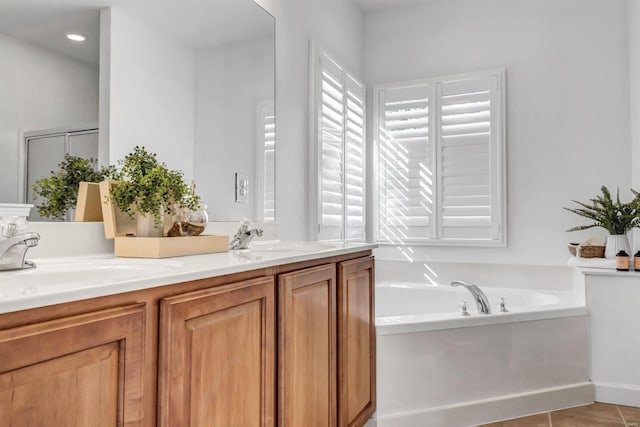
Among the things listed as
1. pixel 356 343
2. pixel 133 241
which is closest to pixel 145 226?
pixel 133 241

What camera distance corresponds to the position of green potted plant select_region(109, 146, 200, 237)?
1.37 meters

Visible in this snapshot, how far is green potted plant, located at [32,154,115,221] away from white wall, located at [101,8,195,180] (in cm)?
9

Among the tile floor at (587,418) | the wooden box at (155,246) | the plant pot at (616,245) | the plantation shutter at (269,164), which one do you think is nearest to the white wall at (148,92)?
the wooden box at (155,246)

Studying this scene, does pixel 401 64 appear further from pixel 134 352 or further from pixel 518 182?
pixel 134 352

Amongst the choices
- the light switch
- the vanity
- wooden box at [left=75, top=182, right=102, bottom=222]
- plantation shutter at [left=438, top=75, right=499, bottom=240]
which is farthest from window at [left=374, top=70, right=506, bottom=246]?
wooden box at [left=75, top=182, right=102, bottom=222]

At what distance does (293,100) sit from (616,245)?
2.03m

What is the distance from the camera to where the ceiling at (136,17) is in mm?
1233

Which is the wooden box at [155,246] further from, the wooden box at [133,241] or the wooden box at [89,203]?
the wooden box at [89,203]

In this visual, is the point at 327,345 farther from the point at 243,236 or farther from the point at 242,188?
the point at 242,188

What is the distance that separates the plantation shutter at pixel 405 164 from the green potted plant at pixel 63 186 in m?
2.50

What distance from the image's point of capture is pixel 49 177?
128 cm

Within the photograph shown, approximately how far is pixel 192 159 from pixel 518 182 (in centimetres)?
240

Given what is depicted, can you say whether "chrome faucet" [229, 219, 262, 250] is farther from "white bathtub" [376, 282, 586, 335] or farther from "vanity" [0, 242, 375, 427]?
"white bathtub" [376, 282, 586, 335]

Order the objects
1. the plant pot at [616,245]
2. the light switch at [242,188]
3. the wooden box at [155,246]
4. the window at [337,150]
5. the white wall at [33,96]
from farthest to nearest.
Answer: the window at [337,150] < the plant pot at [616,245] < the light switch at [242,188] < the wooden box at [155,246] < the white wall at [33,96]
